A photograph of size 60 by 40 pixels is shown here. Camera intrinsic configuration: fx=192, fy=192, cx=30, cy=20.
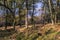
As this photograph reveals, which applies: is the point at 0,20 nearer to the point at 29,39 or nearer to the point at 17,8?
the point at 17,8

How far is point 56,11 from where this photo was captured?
34.9 m

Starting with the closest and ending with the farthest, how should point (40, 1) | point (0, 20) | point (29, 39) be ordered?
point (29, 39), point (40, 1), point (0, 20)

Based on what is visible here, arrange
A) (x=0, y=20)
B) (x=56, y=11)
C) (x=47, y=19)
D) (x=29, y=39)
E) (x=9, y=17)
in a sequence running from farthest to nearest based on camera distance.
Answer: (x=0, y=20)
(x=47, y=19)
(x=9, y=17)
(x=56, y=11)
(x=29, y=39)

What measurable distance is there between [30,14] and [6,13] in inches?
216

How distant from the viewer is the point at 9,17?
4156 cm

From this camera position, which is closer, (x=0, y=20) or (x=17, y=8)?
(x=17, y=8)

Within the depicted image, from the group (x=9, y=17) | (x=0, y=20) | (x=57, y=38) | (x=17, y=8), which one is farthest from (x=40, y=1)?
(x=57, y=38)

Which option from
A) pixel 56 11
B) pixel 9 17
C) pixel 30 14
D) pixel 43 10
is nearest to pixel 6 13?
pixel 9 17

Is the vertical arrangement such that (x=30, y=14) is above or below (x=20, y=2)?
below

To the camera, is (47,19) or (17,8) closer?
(17,8)

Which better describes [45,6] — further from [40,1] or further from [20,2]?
[20,2]

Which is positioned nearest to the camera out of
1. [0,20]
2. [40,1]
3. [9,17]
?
[40,1]

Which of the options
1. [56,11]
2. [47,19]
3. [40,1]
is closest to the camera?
[56,11]

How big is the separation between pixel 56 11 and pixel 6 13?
11999mm
